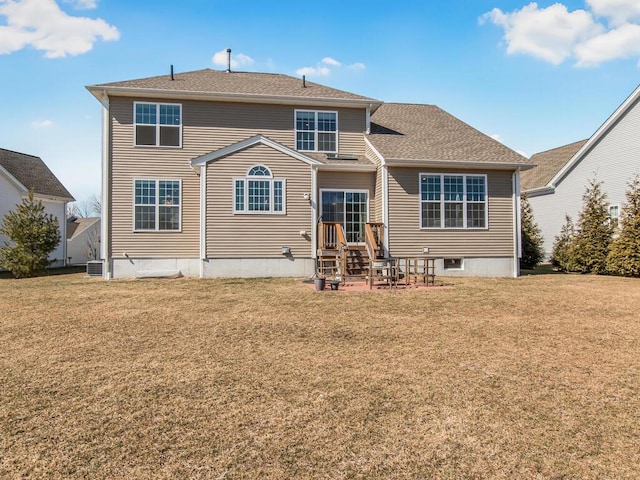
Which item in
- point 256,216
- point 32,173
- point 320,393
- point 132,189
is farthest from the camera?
point 32,173

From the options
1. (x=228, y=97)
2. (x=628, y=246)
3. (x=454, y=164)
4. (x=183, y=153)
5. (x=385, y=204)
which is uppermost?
(x=228, y=97)

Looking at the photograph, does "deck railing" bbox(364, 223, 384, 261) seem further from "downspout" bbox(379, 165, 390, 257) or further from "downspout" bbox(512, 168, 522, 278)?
"downspout" bbox(512, 168, 522, 278)

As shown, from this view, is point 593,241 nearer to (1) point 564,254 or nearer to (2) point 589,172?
(1) point 564,254

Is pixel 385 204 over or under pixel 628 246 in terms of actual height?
over

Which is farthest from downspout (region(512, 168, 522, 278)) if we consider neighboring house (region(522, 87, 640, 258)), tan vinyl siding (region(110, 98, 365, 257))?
tan vinyl siding (region(110, 98, 365, 257))

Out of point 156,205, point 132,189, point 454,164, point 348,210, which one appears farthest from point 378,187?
point 132,189

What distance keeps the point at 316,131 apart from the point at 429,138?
4458 mm

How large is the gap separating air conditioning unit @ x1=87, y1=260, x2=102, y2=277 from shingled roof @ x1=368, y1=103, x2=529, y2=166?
11.0m

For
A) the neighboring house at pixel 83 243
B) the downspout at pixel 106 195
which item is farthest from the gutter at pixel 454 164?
the neighboring house at pixel 83 243

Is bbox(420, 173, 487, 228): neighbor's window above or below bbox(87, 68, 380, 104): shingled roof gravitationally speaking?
below

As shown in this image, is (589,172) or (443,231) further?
(589,172)

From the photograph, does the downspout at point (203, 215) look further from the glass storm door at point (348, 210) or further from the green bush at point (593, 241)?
the green bush at point (593, 241)

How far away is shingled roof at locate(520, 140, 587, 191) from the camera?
76.7 feet

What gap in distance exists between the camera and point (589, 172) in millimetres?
19469
